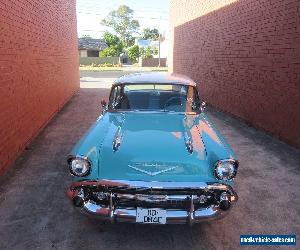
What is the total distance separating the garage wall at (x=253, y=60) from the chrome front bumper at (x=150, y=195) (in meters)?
4.25

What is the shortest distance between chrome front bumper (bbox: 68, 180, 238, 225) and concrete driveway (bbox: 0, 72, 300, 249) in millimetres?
408

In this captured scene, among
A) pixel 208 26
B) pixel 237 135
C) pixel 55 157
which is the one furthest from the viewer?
pixel 208 26

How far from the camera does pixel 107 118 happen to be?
4.74 meters

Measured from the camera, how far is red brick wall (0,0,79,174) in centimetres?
567

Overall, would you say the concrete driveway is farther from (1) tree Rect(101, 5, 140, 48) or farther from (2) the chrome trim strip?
(1) tree Rect(101, 5, 140, 48)

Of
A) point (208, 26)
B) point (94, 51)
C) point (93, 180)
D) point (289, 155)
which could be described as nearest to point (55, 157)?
point (93, 180)

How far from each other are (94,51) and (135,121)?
61152 mm

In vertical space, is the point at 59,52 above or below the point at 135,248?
above

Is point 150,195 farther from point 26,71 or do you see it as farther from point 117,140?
point 26,71

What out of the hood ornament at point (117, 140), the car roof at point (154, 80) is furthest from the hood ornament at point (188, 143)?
the car roof at point (154, 80)

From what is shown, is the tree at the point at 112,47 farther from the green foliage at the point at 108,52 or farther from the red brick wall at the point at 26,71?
the red brick wall at the point at 26,71

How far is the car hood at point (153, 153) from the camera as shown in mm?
3367

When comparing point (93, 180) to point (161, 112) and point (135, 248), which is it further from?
point (161, 112)

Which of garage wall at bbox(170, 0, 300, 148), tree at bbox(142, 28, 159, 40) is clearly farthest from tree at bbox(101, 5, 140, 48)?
garage wall at bbox(170, 0, 300, 148)
